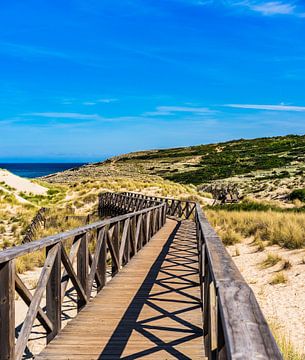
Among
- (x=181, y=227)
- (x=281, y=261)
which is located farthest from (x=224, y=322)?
(x=181, y=227)

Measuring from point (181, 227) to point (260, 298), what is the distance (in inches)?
324

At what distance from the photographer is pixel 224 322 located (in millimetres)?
1705

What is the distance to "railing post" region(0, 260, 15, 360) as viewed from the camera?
10.7 ft

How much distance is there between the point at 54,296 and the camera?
4.35 m

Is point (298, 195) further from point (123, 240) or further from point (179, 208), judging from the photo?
point (123, 240)

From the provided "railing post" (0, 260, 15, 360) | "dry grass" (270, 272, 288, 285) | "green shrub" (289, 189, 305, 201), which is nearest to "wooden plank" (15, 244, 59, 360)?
"railing post" (0, 260, 15, 360)

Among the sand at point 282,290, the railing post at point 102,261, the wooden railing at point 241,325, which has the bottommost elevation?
the sand at point 282,290

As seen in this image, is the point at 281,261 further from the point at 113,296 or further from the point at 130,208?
the point at 130,208

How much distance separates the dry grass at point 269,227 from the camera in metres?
12.7

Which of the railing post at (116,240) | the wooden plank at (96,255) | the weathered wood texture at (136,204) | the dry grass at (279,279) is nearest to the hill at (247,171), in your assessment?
the weathered wood texture at (136,204)

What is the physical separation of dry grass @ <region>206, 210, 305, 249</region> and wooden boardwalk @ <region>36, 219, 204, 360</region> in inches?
207

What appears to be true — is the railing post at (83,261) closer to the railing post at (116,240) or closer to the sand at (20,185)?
the railing post at (116,240)

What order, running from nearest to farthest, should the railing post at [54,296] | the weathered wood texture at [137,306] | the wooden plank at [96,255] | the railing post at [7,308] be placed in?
the weathered wood texture at [137,306]
the railing post at [7,308]
the railing post at [54,296]
the wooden plank at [96,255]

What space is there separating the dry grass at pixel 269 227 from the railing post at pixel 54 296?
9258 millimetres
